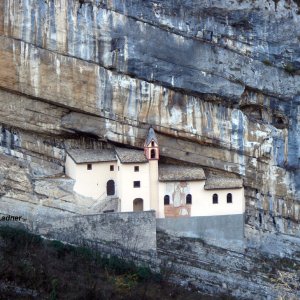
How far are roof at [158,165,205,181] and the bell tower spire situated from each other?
0.97 m

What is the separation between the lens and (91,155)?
46.5m

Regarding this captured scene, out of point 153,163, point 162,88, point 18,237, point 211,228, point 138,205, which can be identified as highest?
point 162,88

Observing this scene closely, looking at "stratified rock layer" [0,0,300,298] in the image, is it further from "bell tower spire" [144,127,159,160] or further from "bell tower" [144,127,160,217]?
"bell tower" [144,127,160,217]

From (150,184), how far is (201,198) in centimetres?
234

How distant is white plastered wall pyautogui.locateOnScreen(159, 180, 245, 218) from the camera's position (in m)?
46.8

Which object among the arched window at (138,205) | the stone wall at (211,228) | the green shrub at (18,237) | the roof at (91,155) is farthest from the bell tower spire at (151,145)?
the green shrub at (18,237)

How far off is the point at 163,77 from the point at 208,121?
2.86m

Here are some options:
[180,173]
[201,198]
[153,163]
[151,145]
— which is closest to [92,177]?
[153,163]

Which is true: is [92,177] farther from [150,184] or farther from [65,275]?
[65,275]

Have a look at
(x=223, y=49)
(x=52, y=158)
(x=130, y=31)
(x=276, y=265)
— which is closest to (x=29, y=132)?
(x=52, y=158)

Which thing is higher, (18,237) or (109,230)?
(109,230)

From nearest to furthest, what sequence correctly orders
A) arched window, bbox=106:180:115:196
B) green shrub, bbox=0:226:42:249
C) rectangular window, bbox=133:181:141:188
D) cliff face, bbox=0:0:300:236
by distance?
green shrub, bbox=0:226:42:249, cliff face, bbox=0:0:300:236, rectangular window, bbox=133:181:141:188, arched window, bbox=106:180:115:196

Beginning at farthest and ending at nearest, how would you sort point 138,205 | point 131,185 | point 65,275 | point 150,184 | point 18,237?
point 138,205 → point 150,184 → point 131,185 → point 18,237 → point 65,275

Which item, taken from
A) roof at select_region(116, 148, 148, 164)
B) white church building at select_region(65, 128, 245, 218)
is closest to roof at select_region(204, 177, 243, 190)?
white church building at select_region(65, 128, 245, 218)
